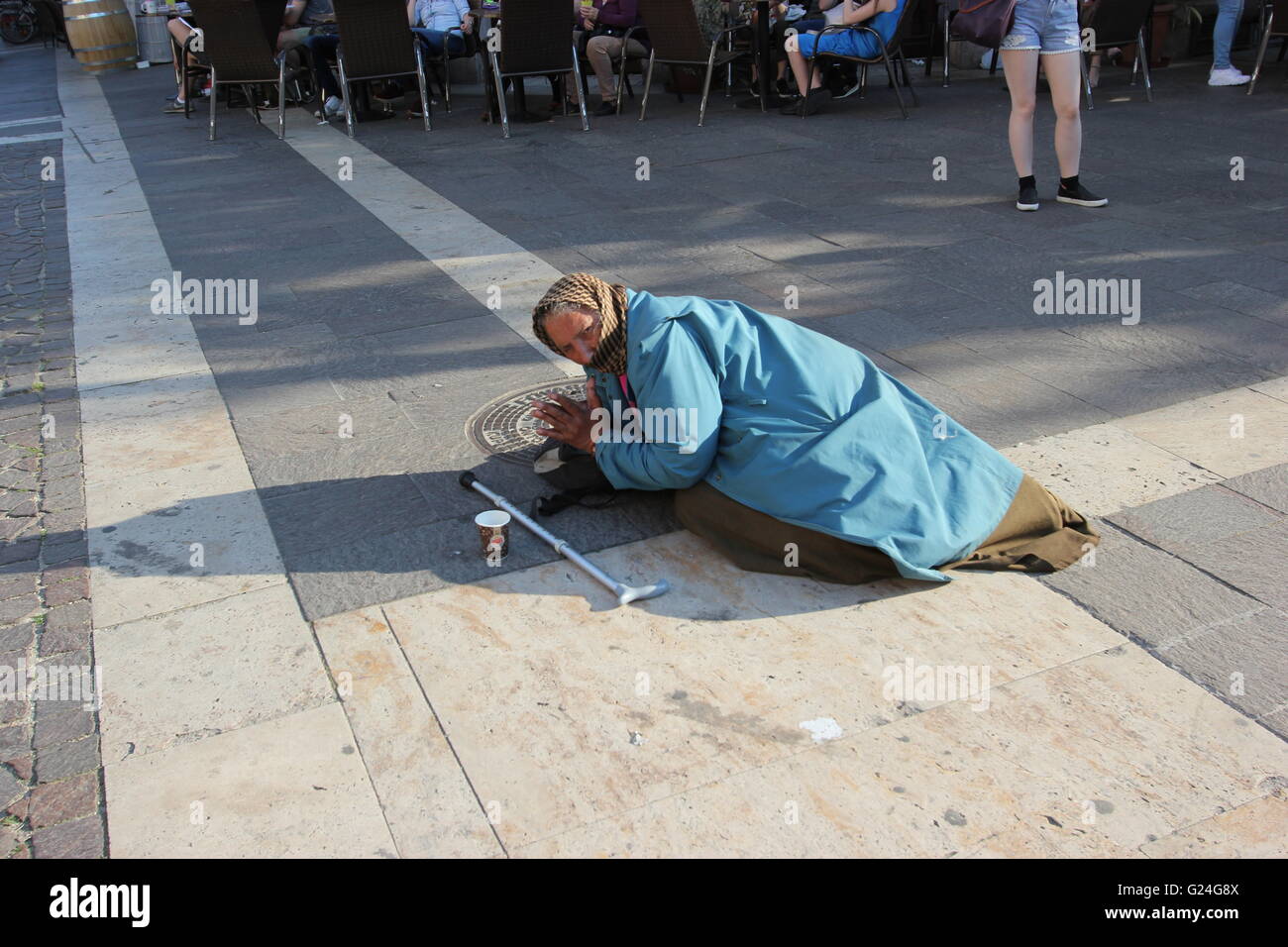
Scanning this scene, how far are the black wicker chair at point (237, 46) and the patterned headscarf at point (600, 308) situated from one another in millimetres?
7872

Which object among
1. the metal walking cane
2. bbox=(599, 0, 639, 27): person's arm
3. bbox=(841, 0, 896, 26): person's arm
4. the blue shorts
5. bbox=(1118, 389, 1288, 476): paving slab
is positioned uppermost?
bbox=(599, 0, 639, 27): person's arm

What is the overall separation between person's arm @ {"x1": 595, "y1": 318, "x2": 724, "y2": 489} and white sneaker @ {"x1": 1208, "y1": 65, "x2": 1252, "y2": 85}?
936cm

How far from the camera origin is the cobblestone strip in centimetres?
268

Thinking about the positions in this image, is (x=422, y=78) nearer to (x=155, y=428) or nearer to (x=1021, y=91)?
(x=1021, y=91)

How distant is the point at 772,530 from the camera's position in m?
3.46

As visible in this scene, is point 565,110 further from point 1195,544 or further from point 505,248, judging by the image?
point 1195,544

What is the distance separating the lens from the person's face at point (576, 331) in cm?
331

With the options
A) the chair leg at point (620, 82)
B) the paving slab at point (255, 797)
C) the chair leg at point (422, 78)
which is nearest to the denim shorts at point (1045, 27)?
the chair leg at point (620, 82)

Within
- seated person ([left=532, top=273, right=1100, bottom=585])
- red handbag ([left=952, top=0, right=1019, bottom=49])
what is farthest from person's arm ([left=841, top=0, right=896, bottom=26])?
seated person ([left=532, top=273, right=1100, bottom=585])

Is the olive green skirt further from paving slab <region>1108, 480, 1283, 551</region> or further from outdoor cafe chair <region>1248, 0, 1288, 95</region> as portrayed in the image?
outdoor cafe chair <region>1248, 0, 1288, 95</region>

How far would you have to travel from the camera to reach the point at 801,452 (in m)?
3.33

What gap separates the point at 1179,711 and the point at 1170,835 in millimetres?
464

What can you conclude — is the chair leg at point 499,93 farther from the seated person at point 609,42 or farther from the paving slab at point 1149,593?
the paving slab at point 1149,593

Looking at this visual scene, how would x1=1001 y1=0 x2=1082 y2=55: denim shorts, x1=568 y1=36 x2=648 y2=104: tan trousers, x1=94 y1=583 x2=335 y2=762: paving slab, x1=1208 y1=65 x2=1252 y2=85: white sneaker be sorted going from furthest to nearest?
x1=568 y1=36 x2=648 y2=104: tan trousers, x1=1208 y1=65 x2=1252 y2=85: white sneaker, x1=1001 y1=0 x2=1082 y2=55: denim shorts, x1=94 y1=583 x2=335 y2=762: paving slab
